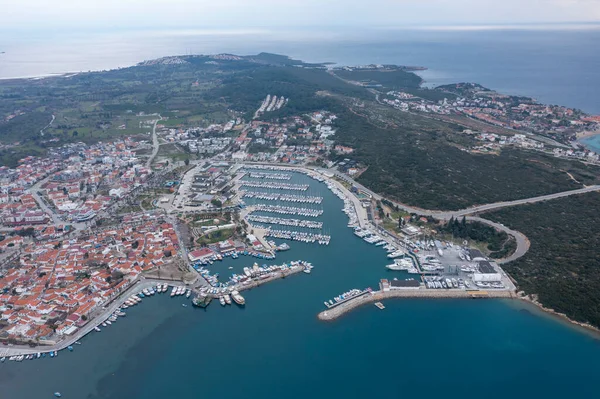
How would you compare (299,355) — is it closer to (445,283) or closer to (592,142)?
(445,283)

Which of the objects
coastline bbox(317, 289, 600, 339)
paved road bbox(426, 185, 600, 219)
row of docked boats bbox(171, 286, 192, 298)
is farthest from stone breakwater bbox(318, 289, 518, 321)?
paved road bbox(426, 185, 600, 219)

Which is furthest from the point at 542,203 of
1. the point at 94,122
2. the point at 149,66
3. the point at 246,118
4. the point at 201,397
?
the point at 149,66

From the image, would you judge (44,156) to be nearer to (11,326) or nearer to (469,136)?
(11,326)

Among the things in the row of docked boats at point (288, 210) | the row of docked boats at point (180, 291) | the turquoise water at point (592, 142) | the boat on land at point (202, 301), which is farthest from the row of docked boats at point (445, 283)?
the turquoise water at point (592, 142)

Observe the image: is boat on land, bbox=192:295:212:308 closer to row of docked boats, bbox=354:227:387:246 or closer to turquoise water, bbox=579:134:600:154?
row of docked boats, bbox=354:227:387:246
